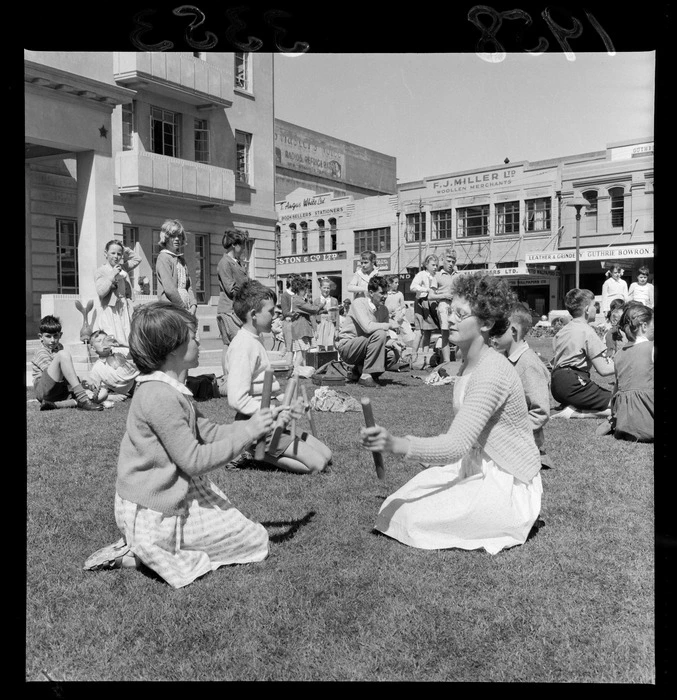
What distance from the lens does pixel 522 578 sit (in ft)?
11.1

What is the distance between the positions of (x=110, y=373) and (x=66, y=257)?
31.9ft

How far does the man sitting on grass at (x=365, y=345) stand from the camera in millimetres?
10148

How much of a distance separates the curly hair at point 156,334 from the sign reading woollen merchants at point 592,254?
16.7 m

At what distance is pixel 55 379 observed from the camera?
7.89m

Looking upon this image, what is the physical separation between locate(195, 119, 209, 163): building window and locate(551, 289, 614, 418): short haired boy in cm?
1711

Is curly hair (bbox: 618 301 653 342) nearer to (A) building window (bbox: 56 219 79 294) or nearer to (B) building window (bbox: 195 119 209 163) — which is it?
(A) building window (bbox: 56 219 79 294)

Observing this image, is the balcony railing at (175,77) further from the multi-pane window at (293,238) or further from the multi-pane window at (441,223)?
the multi-pane window at (293,238)

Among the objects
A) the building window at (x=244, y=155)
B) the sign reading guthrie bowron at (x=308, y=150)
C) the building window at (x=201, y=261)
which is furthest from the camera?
the building window at (x=244, y=155)

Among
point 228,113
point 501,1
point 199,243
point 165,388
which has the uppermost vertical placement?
point 228,113

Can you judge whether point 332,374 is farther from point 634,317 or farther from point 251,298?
point 251,298

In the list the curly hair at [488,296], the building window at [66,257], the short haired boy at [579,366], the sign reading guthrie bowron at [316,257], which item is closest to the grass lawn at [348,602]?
the curly hair at [488,296]
